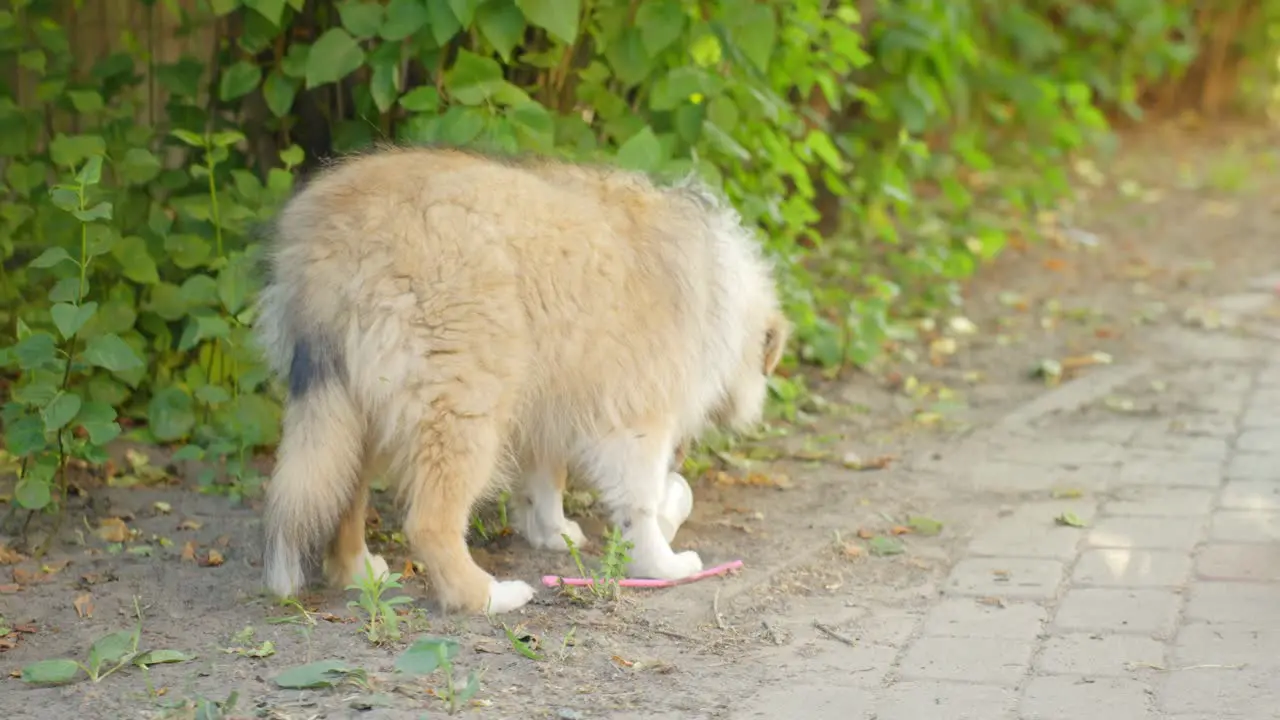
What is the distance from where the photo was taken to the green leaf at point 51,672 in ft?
11.1

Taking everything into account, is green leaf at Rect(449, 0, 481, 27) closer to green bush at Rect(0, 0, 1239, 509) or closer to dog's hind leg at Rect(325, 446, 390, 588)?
green bush at Rect(0, 0, 1239, 509)

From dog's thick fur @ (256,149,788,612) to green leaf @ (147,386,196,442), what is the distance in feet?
4.07

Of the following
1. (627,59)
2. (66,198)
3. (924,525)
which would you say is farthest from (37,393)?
(924,525)

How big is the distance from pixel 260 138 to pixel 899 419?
2576 mm

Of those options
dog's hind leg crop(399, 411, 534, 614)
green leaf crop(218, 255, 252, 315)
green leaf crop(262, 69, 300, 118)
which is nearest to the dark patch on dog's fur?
dog's hind leg crop(399, 411, 534, 614)

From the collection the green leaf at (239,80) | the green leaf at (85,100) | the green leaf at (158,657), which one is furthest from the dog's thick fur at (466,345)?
the green leaf at (85,100)

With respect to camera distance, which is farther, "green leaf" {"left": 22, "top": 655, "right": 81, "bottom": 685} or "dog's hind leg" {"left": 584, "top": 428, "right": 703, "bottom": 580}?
"dog's hind leg" {"left": 584, "top": 428, "right": 703, "bottom": 580}

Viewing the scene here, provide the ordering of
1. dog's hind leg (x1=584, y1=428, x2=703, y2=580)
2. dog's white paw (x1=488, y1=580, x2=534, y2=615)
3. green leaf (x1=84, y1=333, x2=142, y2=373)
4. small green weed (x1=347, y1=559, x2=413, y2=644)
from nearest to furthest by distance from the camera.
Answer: small green weed (x1=347, y1=559, x2=413, y2=644) < dog's white paw (x1=488, y1=580, x2=534, y2=615) < dog's hind leg (x1=584, y1=428, x2=703, y2=580) < green leaf (x1=84, y1=333, x2=142, y2=373)

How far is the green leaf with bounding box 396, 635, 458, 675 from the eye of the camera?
329 centimetres

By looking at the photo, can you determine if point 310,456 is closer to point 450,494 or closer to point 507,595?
point 450,494

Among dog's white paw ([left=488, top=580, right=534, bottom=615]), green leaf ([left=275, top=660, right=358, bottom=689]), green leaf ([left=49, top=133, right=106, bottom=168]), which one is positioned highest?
green leaf ([left=49, top=133, right=106, bottom=168])

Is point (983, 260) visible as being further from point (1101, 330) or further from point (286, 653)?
point (286, 653)

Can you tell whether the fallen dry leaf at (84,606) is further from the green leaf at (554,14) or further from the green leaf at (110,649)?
the green leaf at (554,14)

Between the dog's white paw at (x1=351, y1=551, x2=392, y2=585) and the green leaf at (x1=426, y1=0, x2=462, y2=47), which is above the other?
the green leaf at (x1=426, y1=0, x2=462, y2=47)
